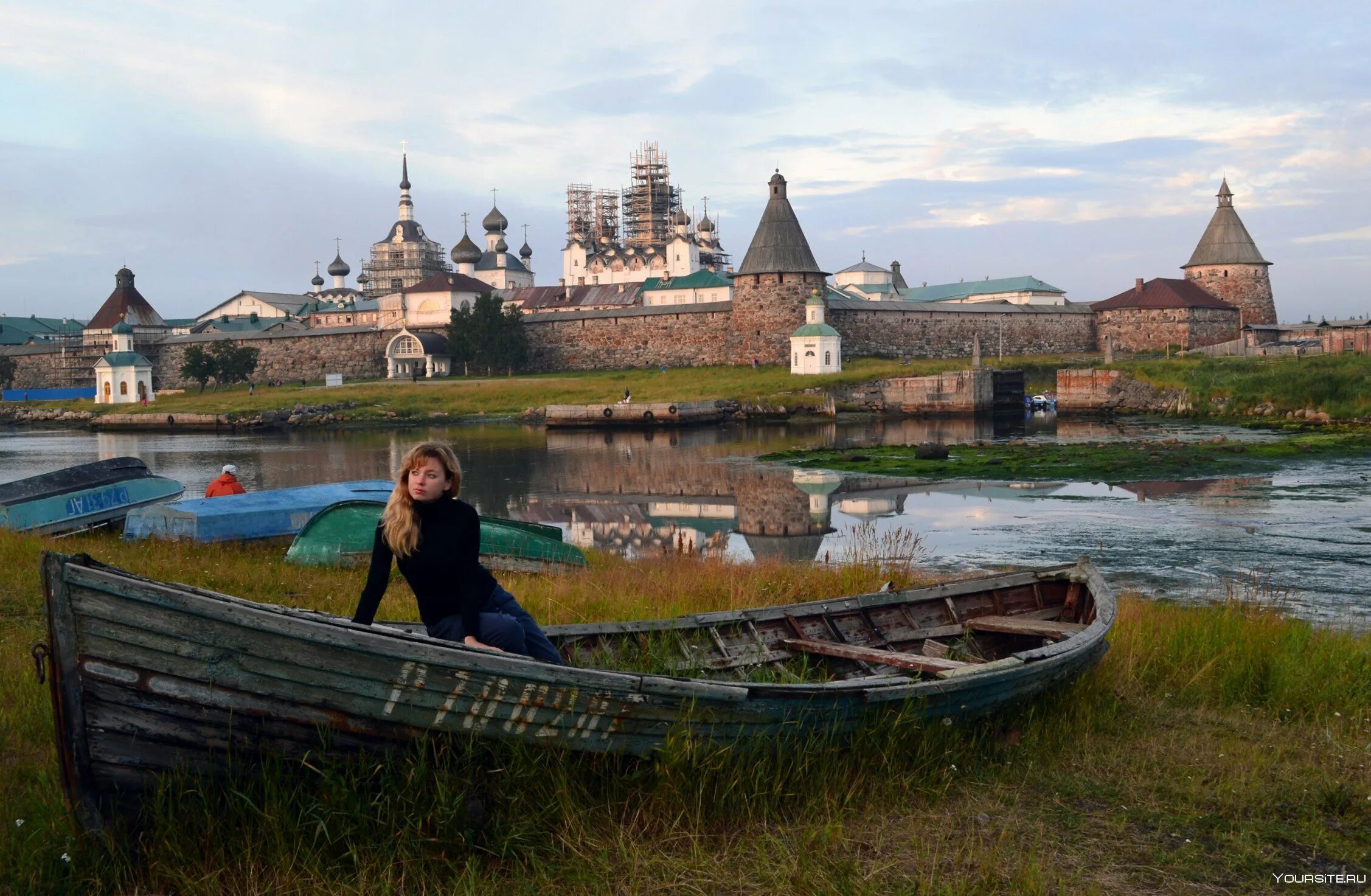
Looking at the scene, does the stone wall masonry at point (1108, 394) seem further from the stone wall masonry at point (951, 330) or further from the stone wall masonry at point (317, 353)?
the stone wall masonry at point (317, 353)

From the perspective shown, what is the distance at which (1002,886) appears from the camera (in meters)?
3.51

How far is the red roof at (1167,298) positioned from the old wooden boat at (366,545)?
49.8 metres

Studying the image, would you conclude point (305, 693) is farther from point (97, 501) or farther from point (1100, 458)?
point (1100, 458)

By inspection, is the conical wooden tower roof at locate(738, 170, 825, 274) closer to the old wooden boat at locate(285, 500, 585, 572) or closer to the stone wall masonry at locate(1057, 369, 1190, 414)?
the stone wall masonry at locate(1057, 369, 1190, 414)

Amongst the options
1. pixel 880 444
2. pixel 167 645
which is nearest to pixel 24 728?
pixel 167 645

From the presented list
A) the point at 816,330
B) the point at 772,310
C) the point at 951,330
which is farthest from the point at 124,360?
the point at 951,330

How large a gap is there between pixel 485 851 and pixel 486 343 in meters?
51.0

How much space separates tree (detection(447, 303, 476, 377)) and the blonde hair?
1984 inches

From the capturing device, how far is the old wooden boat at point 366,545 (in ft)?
30.9

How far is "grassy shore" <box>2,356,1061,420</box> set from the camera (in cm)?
4003

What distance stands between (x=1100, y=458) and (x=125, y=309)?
66.8 metres

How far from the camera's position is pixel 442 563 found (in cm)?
397

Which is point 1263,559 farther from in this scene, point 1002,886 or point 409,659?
point 409,659

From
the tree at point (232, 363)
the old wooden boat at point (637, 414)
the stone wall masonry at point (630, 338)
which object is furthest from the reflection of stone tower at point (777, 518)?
the tree at point (232, 363)
